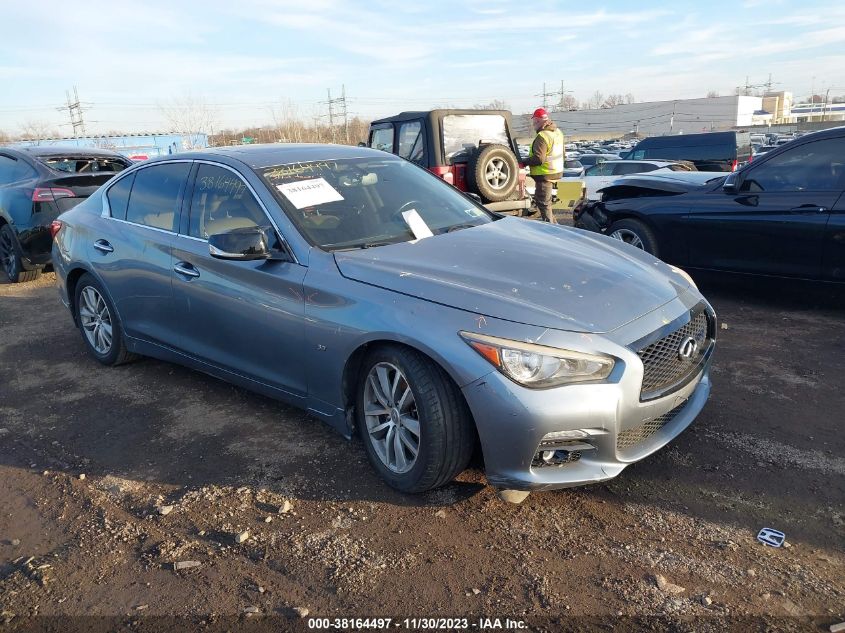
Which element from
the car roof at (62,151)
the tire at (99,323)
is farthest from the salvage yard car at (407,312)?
the car roof at (62,151)

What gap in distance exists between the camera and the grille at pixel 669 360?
292 centimetres

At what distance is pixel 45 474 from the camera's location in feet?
11.8

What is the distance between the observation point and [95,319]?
16.9 feet

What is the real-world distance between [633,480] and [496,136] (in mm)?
7141

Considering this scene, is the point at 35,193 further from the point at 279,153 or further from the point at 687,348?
the point at 687,348

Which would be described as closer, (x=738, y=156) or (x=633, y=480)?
(x=633, y=480)

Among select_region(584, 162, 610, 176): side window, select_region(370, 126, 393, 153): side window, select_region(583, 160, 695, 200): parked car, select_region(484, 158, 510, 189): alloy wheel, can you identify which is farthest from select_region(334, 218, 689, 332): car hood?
select_region(584, 162, 610, 176): side window

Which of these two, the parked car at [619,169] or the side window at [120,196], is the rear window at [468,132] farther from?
the parked car at [619,169]

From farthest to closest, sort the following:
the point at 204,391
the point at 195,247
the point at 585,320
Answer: the point at 204,391, the point at 195,247, the point at 585,320

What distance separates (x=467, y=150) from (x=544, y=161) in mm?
1071

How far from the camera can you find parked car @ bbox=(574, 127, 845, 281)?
214 inches

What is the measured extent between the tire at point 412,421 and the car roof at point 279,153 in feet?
5.14

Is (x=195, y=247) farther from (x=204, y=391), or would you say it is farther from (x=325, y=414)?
(x=325, y=414)

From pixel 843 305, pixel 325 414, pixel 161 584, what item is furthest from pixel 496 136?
pixel 161 584
